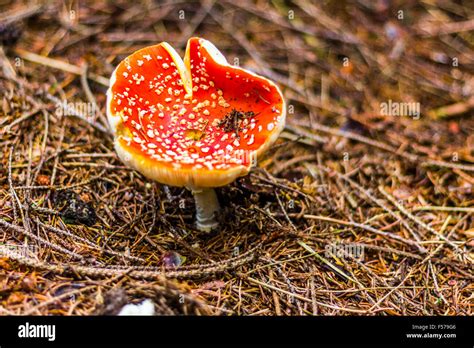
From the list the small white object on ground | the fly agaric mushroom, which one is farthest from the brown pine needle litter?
the fly agaric mushroom

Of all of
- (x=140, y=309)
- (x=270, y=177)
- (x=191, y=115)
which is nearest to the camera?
(x=140, y=309)

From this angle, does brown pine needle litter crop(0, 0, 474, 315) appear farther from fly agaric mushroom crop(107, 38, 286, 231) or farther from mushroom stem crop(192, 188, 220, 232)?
fly agaric mushroom crop(107, 38, 286, 231)

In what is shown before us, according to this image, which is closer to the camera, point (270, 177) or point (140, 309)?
point (140, 309)

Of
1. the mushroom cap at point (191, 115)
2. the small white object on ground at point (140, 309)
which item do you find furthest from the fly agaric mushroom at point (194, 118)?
the small white object on ground at point (140, 309)

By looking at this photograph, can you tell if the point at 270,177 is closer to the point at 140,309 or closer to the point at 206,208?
the point at 206,208

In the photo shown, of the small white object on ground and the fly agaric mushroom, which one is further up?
the fly agaric mushroom

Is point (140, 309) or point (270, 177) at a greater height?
point (270, 177)

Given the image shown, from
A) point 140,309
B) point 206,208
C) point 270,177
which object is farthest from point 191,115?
point 140,309
